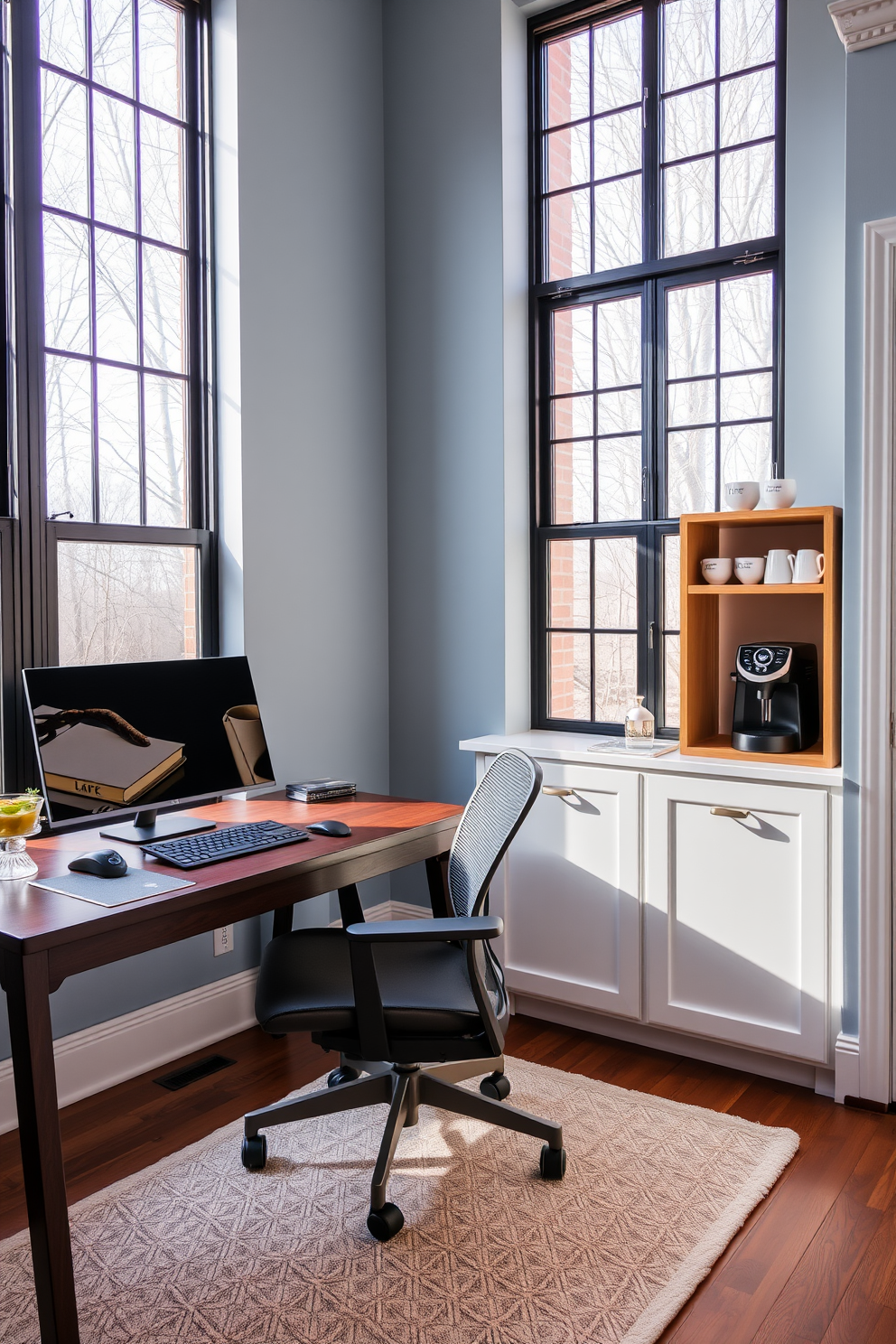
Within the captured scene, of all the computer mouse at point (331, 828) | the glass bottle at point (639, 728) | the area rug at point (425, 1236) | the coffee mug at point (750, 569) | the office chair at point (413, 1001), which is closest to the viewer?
the area rug at point (425, 1236)

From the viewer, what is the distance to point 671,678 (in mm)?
3154

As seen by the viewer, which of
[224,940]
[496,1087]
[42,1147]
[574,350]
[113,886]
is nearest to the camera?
[42,1147]

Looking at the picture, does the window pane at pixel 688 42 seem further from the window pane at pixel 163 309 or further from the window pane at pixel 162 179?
the window pane at pixel 163 309

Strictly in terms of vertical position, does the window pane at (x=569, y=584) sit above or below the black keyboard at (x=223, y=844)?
above

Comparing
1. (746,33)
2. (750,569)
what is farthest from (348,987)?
(746,33)

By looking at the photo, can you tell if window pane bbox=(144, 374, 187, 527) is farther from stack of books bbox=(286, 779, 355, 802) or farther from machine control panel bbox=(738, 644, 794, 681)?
machine control panel bbox=(738, 644, 794, 681)

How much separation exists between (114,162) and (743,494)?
195cm

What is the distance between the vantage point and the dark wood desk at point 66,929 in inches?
65.6

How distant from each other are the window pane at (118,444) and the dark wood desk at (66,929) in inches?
36.8

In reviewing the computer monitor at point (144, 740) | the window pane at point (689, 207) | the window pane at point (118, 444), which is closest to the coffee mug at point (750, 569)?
the window pane at point (689, 207)

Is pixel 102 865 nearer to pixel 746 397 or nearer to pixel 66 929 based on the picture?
pixel 66 929

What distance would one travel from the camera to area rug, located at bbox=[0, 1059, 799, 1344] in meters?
1.77

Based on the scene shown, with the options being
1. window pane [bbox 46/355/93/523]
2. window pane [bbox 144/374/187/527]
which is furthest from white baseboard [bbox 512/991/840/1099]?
window pane [bbox 46/355/93/523]

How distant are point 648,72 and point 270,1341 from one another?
3.46m
